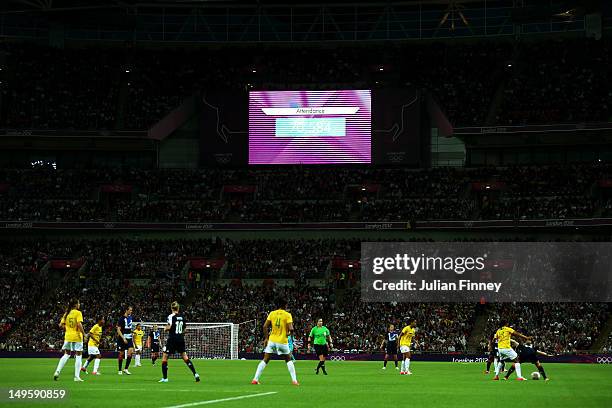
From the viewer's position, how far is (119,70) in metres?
76.7

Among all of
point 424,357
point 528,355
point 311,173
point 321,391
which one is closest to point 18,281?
point 311,173

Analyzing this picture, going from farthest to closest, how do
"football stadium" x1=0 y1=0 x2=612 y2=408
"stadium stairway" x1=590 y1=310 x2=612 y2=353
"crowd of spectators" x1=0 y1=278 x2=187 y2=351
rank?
"football stadium" x1=0 y1=0 x2=612 y2=408 < "crowd of spectators" x1=0 y1=278 x2=187 y2=351 < "stadium stairway" x1=590 y1=310 x2=612 y2=353

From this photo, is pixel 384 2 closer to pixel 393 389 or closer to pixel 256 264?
pixel 256 264

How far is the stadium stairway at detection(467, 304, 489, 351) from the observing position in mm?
56438

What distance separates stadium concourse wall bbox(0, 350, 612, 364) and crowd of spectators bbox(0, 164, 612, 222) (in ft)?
46.7

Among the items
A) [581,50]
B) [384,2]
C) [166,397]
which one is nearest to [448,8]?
[384,2]

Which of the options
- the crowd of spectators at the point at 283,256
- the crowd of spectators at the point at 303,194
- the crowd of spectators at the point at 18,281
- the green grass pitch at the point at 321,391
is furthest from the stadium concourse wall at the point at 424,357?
the green grass pitch at the point at 321,391

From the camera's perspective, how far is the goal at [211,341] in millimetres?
55250

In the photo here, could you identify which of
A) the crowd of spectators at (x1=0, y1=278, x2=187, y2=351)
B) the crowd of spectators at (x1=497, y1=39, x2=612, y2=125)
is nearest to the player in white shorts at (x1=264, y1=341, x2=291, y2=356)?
the crowd of spectators at (x1=0, y1=278, x2=187, y2=351)

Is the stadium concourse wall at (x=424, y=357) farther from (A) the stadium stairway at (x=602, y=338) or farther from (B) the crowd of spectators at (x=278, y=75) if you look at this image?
(B) the crowd of spectators at (x=278, y=75)

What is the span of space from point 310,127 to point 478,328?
2145 cm

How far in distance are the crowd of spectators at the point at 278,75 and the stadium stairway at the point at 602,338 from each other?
1840 cm

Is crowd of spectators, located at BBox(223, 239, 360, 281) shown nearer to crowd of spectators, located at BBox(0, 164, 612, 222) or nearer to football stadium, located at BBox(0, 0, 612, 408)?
football stadium, located at BBox(0, 0, 612, 408)

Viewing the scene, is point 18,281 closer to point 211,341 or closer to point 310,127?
point 211,341
